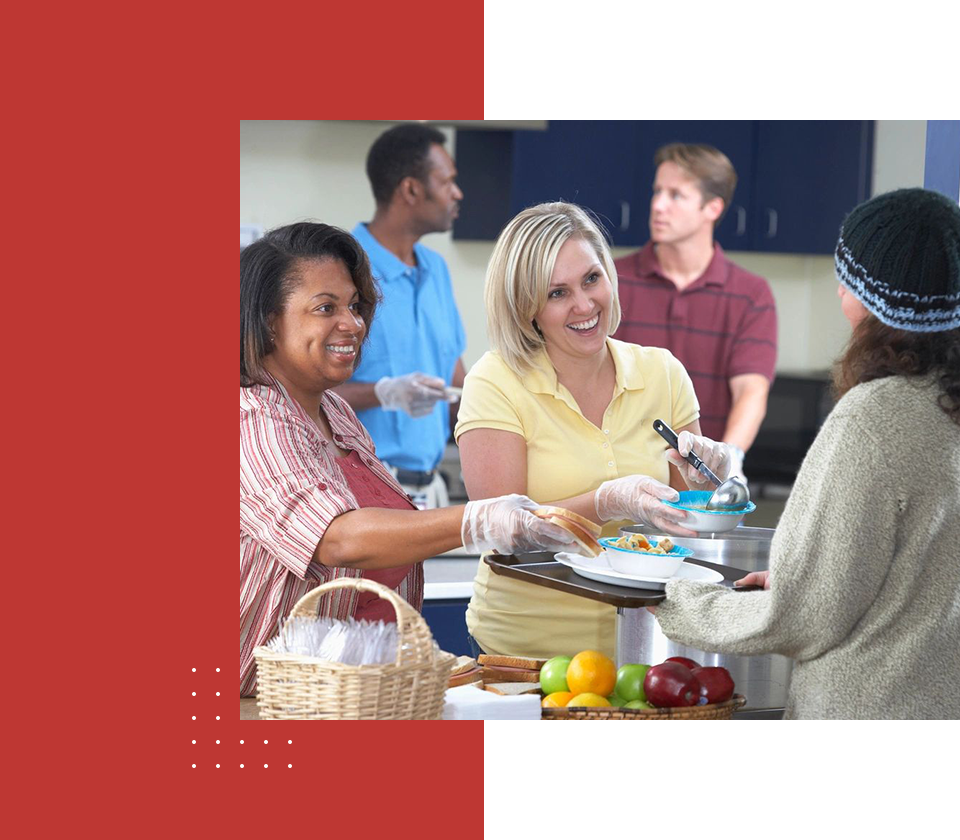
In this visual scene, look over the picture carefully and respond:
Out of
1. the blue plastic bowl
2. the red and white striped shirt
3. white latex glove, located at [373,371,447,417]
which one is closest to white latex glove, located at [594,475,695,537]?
the blue plastic bowl

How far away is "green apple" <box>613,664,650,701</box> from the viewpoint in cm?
170

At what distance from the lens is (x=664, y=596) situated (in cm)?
173

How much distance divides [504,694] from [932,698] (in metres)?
0.59

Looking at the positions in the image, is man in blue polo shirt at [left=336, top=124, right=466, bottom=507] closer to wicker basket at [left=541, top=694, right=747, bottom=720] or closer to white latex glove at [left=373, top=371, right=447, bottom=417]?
white latex glove at [left=373, top=371, right=447, bottom=417]

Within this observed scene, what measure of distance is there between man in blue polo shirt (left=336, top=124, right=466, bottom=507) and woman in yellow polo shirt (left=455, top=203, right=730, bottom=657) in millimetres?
1318

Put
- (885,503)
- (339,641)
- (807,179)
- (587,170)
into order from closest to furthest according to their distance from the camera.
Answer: (885,503) < (339,641) < (587,170) < (807,179)

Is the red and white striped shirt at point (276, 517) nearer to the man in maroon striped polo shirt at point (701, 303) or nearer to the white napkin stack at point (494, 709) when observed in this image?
the white napkin stack at point (494, 709)

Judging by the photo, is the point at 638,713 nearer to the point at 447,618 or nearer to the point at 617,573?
the point at 617,573

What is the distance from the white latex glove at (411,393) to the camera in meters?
3.40

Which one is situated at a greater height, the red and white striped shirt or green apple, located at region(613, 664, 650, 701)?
the red and white striped shirt

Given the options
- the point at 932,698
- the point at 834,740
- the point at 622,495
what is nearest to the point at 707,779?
the point at 834,740

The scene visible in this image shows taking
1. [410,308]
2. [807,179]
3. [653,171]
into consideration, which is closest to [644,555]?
[410,308]

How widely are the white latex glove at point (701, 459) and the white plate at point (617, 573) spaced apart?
0.28 metres

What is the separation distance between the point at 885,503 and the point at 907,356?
0.18 meters
